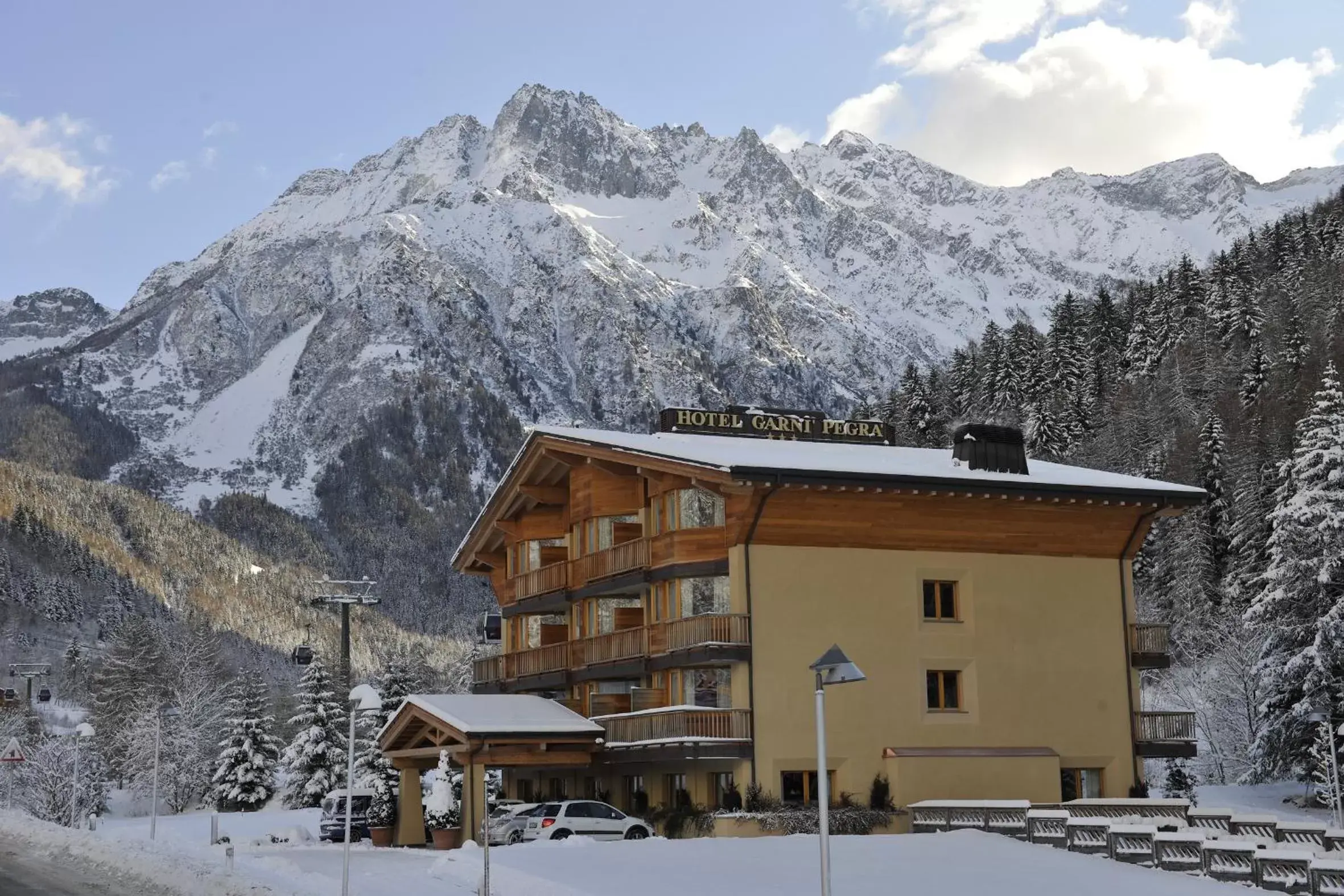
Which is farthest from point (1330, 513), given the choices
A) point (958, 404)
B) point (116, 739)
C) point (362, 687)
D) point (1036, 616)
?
point (958, 404)

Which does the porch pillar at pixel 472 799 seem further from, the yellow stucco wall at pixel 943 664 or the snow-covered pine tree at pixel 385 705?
the snow-covered pine tree at pixel 385 705

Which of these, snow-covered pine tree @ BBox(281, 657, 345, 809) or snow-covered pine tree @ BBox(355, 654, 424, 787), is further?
snow-covered pine tree @ BBox(281, 657, 345, 809)

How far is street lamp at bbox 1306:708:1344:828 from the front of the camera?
47094 mm

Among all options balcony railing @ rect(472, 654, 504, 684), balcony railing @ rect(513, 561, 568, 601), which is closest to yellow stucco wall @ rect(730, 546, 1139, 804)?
balcony railing @ rect(513, 561, 568, 601)

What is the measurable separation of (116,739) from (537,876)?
245 feet

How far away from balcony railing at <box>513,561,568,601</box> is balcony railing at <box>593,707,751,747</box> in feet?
31.0

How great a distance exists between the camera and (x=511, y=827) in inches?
1649

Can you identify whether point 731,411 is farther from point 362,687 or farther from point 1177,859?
point 362,687

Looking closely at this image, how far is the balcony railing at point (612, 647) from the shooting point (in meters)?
47.3

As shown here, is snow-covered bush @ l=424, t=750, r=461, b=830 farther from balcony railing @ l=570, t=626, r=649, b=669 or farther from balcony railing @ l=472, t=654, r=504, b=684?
balcony railing @ l=472, t=654, r=504, b=684

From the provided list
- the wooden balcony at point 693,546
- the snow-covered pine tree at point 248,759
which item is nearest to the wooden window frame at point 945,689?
the wooden balcony at point 693,546

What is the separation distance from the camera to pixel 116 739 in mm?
Result: 96875

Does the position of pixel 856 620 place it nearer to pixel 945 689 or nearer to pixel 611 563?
pixel 945 689

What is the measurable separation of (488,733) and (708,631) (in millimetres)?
6627
